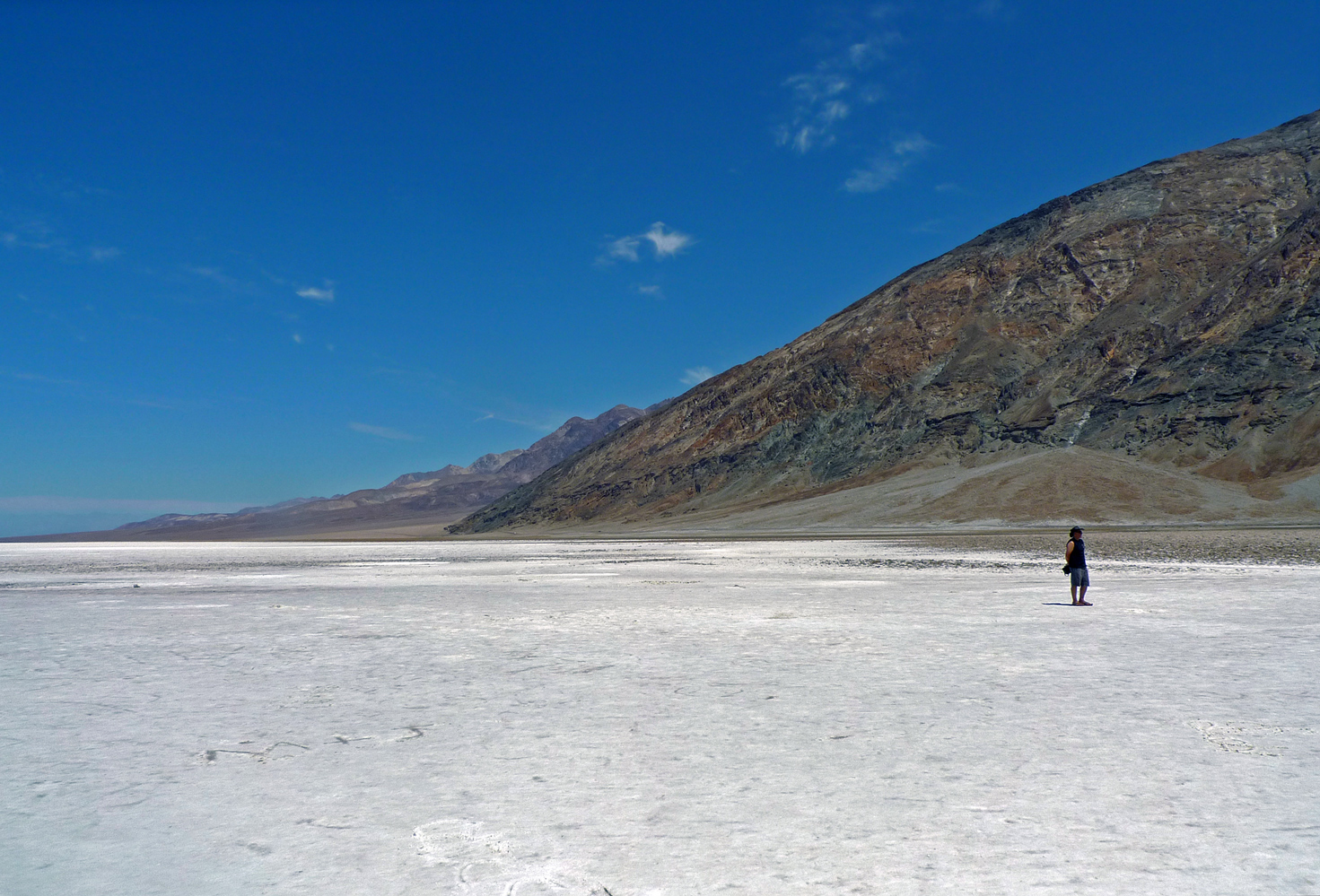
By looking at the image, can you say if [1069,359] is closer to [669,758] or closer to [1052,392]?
[1052,392]

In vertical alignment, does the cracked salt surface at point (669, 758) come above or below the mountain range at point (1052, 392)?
below

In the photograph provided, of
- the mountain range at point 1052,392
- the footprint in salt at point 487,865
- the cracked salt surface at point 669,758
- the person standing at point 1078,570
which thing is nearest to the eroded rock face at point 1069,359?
the mountain range at point 1052,392

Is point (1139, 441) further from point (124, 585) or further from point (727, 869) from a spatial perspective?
point (727, 869)

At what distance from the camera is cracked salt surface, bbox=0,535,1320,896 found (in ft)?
13.9

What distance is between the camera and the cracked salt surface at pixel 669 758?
4.23 metres

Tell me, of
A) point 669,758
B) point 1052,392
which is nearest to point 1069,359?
point 1052,392

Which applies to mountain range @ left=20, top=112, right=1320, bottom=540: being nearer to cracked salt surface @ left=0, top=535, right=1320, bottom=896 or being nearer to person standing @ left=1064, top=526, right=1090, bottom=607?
person standing @ left=1064, top=526, right=1090, bottom=607

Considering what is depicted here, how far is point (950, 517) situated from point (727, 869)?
242 feet

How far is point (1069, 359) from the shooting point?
102250 mm

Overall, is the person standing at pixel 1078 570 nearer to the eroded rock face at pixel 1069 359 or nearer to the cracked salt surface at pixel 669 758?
the cracked salt surface at pixel 669 758

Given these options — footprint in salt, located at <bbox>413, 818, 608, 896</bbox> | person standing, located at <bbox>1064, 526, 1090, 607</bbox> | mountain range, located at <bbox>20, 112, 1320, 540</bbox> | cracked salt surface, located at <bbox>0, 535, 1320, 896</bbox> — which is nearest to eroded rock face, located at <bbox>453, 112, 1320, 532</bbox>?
mountain range, located at <bbox>20, 112, 1320, 540</bbox>

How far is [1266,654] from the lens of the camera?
9945 millimetres

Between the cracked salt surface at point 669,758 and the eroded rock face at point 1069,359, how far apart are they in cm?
Result: 8135

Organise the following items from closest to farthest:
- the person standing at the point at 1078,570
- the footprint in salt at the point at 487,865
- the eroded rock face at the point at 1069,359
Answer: the footprint in salt at the point at 487,865 → the person standing at the point at 1078,570 → the eroded rock face at the point at 1069,359
